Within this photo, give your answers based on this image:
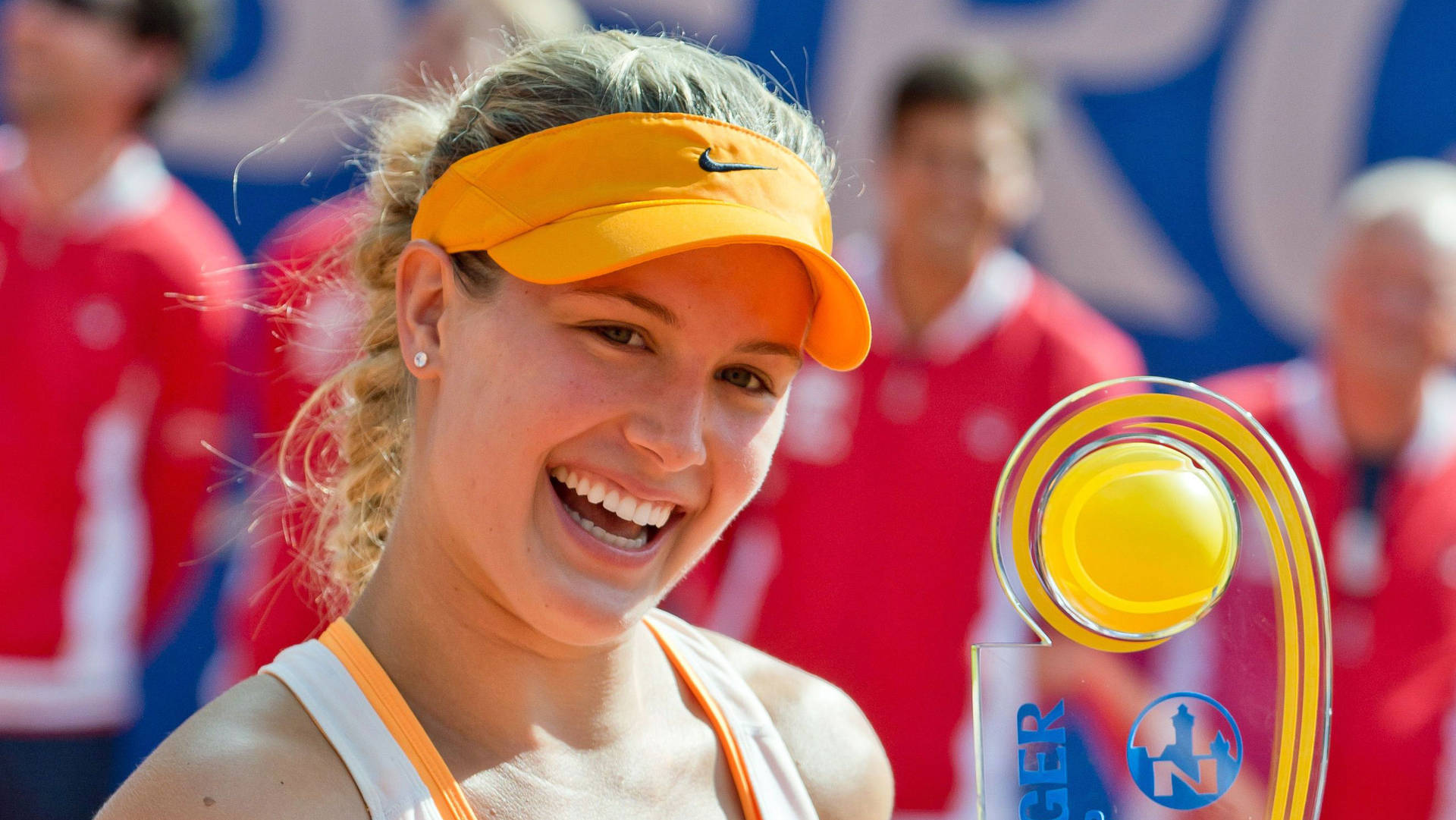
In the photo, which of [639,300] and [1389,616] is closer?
[639,300]

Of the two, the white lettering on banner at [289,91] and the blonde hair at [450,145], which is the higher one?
the white lettering on banner at [289,91]

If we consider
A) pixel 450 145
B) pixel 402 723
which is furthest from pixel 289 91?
pixel 402 723

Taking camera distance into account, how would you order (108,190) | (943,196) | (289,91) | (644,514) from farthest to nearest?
(289,91) → (108,190) → (943,196) → (644,514)

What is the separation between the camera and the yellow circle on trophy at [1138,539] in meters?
1.16

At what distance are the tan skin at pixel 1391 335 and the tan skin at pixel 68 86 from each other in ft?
9.49

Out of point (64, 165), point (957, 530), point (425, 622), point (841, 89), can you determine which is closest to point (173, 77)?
point (64, 165)

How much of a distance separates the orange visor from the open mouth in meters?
0.20

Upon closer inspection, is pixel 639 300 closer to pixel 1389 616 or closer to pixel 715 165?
pixel 715 165

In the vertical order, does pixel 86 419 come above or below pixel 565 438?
above

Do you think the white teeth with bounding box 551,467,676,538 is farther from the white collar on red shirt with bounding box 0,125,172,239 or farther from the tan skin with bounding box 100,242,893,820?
the white collar on red shirt with bounding box 0,125,172,239

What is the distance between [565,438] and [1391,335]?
2540 mm

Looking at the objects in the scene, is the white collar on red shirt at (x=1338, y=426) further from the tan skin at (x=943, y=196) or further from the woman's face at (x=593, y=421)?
the woman's face at (x=593, y=421)

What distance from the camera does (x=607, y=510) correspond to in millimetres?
1492

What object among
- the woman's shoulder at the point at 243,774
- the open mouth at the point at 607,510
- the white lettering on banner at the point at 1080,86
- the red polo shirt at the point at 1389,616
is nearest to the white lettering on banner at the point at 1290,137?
the white lettering on banner at the point at 1080,86
